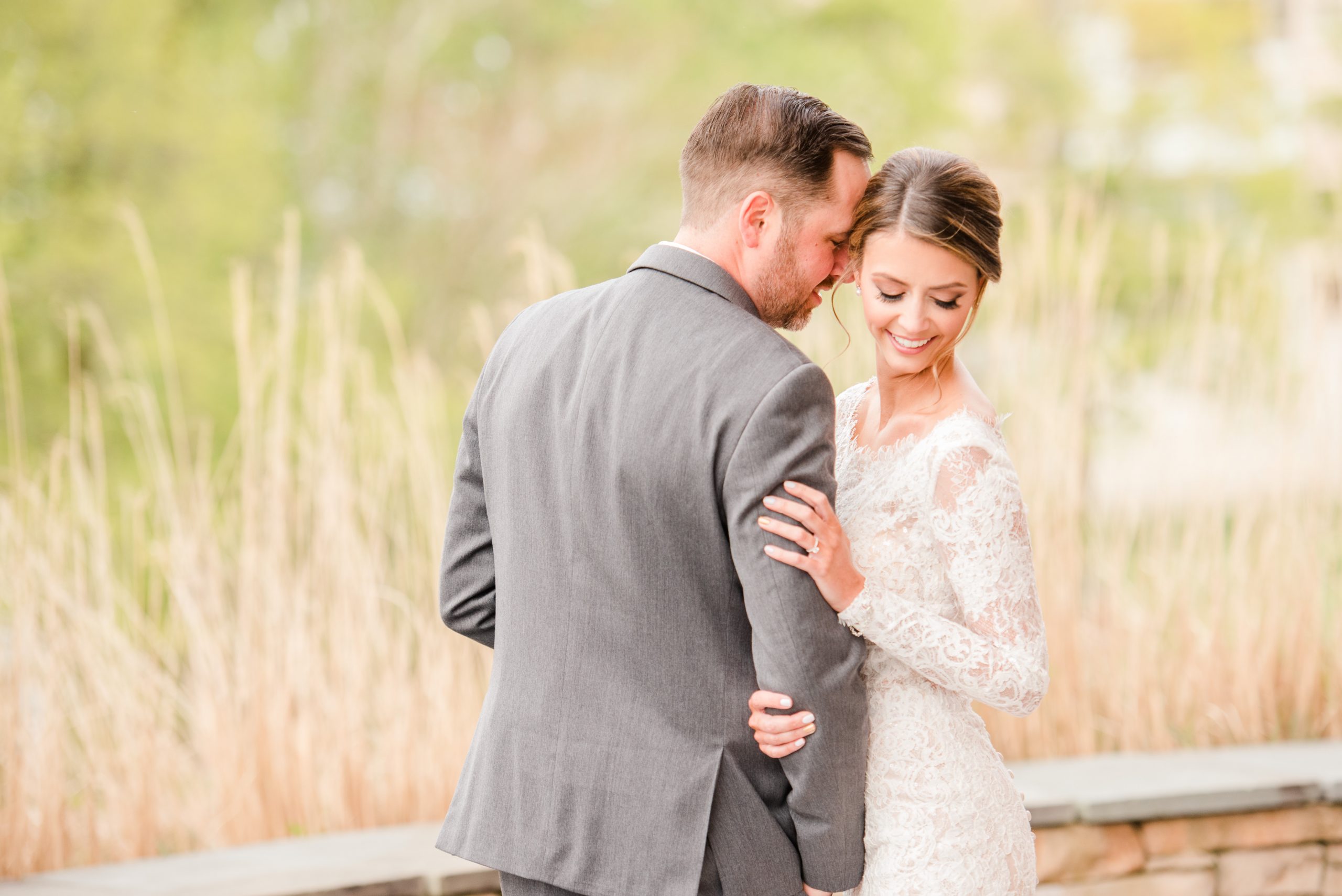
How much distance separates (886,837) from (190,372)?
6081 mm

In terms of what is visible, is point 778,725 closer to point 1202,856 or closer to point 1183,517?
point 1202,856

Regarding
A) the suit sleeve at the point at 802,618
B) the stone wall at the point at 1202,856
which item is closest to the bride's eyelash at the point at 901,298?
the suit sleeve at the point at 802,618

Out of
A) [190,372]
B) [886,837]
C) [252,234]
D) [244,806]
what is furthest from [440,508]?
[252,234]

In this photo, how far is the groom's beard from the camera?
1.72 metres

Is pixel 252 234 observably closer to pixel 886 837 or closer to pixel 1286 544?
pixel 1286 544

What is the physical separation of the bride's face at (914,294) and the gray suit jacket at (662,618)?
0.23m

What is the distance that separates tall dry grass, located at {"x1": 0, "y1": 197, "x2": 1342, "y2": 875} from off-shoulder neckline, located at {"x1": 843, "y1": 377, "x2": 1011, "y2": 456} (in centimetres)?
158

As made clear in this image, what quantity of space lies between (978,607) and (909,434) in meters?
0.28

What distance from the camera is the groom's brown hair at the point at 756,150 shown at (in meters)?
1.68

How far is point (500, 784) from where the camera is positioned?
65.3 inches

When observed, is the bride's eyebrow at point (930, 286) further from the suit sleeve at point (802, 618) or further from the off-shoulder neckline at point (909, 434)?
the suit sleeve at point (802, 618)

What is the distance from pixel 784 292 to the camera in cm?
174

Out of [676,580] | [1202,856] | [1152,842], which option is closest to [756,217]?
[676,580]

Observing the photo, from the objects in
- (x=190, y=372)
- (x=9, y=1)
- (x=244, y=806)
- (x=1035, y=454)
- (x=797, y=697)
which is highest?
(x=9, y=1)
